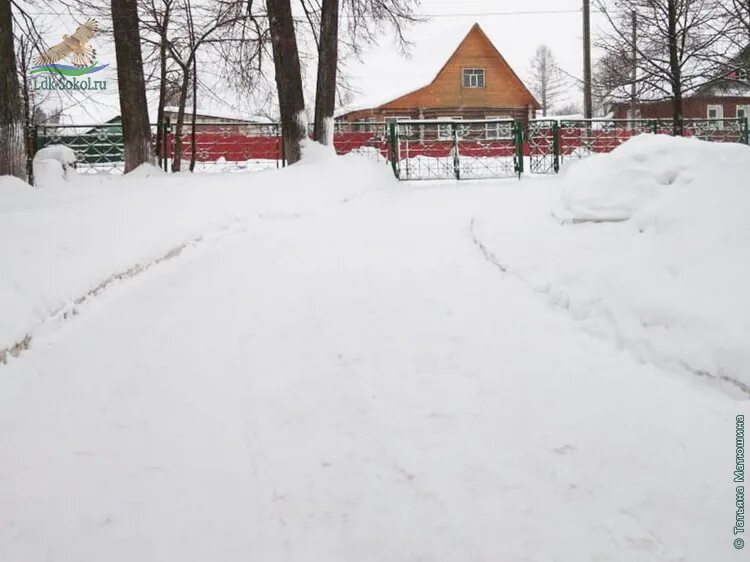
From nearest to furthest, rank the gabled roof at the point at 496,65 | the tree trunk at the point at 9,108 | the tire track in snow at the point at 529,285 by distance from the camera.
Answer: the tire track in snow at the point at 529,285
the tree trunk at the point at 9,108
the gabled roof at the point at 496,65

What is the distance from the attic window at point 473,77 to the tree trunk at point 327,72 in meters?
23.8

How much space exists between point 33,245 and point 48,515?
3725 millimetres

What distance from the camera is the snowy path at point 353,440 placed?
7.27 ft

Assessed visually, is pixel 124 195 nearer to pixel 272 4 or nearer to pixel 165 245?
pixel 165 245

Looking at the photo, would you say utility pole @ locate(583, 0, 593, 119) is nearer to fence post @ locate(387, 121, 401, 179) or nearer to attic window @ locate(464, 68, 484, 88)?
fence post @ locate(387, 121, 401, 179)

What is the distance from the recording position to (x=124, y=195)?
28.7 ft

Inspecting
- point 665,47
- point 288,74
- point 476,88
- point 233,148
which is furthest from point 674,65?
point 476,88

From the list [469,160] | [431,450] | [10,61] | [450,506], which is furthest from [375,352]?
[469,160]

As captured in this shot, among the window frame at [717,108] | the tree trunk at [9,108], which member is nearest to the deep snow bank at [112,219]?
the tree trunk at [9,108]

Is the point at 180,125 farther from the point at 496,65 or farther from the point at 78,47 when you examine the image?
the point at 496,65

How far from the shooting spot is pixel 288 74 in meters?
14.7

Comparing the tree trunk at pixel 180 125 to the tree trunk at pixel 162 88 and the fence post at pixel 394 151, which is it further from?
the fence post at pixel 394 151

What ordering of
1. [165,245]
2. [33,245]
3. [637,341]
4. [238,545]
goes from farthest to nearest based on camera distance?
[165,245]
[33,245]
[637,341]
[238,545]

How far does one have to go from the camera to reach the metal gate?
1777 centimetres
